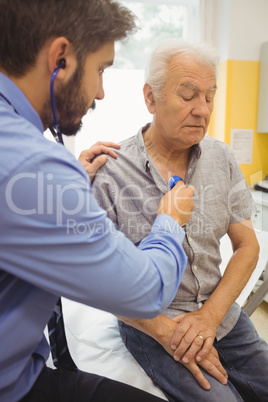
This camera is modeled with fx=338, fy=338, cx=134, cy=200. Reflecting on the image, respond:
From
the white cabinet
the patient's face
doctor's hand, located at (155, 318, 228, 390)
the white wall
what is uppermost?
the white wall

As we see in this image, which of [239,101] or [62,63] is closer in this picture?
[62,63]

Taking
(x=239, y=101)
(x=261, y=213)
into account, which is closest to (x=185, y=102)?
(x=261, y=213)

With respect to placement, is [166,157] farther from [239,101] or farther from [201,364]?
[239,101]

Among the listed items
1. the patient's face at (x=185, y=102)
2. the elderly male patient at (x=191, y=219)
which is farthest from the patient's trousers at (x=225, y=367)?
the patient's face at (x=185, y=102)

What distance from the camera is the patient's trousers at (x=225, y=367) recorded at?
1.01m

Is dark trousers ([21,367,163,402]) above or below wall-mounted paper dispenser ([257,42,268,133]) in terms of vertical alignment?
below

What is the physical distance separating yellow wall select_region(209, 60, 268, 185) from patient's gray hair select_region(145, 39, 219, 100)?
67.2 inches

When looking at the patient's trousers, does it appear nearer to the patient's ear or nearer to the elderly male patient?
the elderly male patient

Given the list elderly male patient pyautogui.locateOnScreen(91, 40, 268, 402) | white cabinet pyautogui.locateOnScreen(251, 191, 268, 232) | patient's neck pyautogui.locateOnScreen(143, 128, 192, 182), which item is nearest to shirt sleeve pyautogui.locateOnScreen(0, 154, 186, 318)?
elderly male patient pyautogui.locateOnScreen(91, 40, 268, 402)

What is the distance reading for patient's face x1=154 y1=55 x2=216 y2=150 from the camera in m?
1.19

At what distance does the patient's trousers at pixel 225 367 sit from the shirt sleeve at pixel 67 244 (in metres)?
0.49

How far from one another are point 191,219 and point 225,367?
525mm

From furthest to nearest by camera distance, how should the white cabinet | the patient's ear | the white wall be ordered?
the white wall → the white cabinet → the patient's ear

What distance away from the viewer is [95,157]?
1284mm
